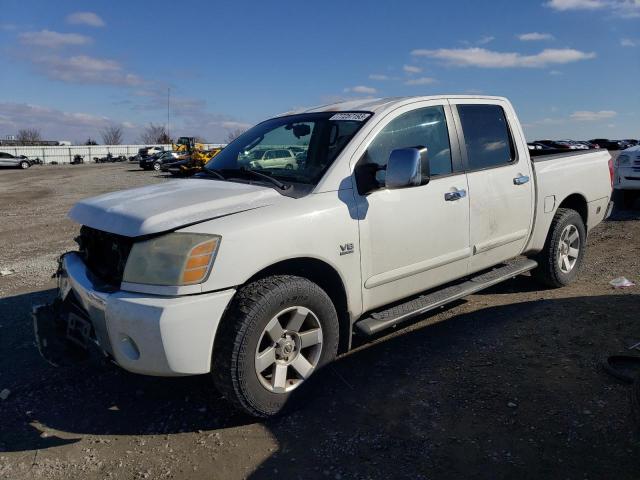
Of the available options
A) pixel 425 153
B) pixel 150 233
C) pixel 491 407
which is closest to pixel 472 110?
pixel 425 153

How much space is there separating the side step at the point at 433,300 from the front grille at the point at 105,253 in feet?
5.04

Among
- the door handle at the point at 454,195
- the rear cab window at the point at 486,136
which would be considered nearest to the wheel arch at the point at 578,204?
the rear cab window at the point at 486,136

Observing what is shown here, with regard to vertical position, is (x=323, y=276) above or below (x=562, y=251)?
above

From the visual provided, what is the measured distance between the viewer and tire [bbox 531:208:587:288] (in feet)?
16.6

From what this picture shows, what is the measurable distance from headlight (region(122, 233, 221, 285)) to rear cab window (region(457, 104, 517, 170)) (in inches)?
93.6

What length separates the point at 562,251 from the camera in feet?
17.5

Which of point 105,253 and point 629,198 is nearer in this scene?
point 105,253

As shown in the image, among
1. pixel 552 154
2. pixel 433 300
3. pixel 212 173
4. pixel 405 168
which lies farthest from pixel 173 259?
pixel 552 154

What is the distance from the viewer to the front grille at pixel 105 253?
9.53ft

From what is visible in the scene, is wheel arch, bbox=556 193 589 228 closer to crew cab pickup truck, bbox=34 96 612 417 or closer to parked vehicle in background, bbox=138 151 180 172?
crew cab pickup truck, bbox=34 96 612 417

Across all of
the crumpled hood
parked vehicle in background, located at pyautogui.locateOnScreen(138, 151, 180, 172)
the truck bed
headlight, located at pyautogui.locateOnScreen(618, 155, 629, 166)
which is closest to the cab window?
the crumpled hood

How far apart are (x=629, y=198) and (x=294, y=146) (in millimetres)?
9505

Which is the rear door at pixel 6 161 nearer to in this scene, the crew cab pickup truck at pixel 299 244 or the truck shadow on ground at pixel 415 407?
the truck shadow on ground at pixel 415 407

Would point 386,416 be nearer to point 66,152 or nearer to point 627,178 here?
point 627,178
